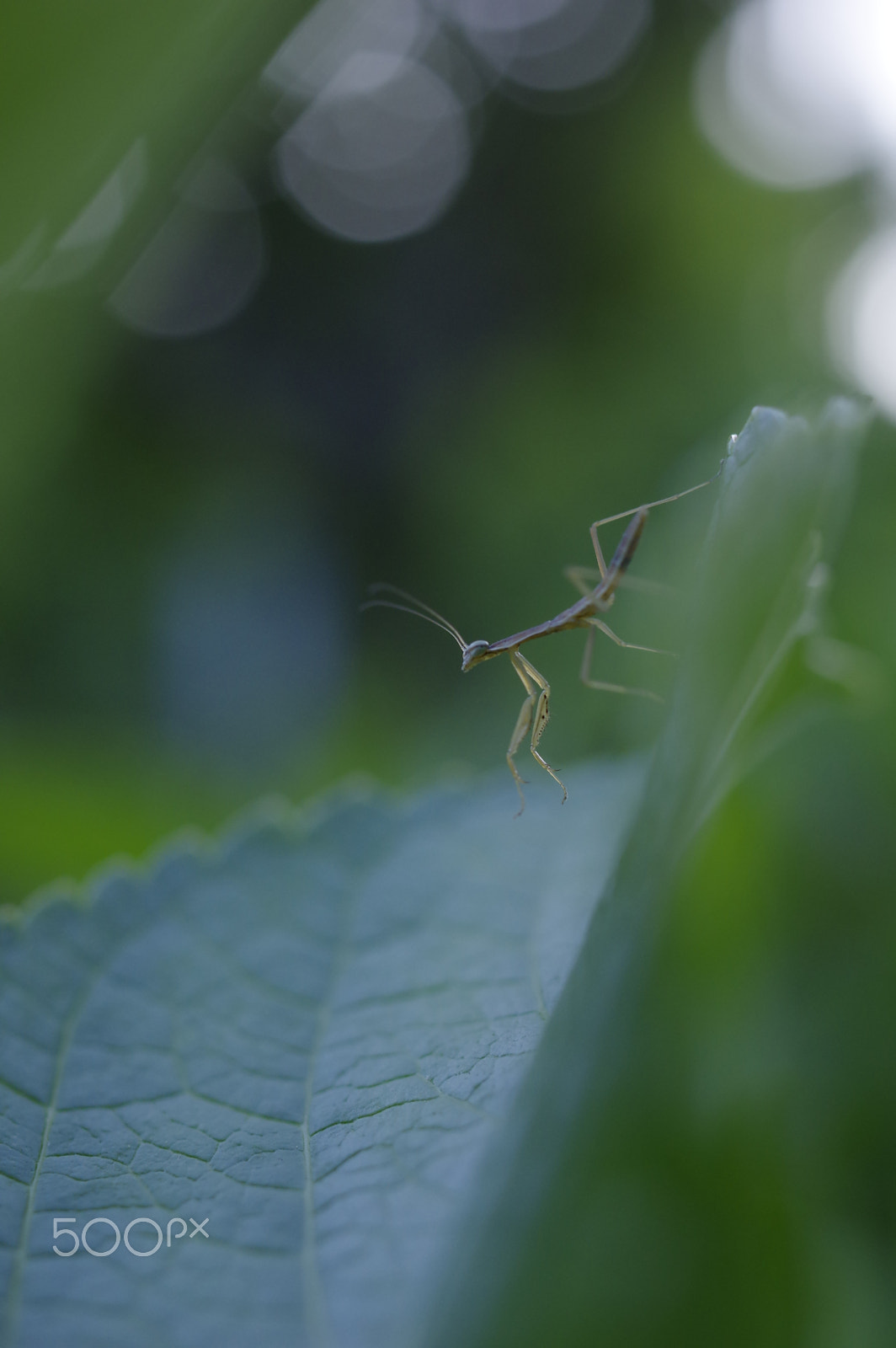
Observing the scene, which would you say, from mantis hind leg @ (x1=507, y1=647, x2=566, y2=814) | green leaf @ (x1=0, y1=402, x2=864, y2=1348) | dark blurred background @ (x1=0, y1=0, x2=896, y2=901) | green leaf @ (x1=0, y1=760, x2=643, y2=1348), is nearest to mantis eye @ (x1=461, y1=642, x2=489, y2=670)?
mantis hind leg @ (x1=507, y1=647, x2=566, y2=814)

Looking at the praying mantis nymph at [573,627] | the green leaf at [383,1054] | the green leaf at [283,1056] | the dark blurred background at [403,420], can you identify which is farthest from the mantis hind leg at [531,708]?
the green leaf at [383,1054]

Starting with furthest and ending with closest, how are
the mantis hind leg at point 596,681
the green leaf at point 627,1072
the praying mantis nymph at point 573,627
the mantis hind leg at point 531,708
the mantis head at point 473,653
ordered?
1. the mantis head at point 473,653
2. the mantis hind leg at point 531,708
3. the praying mantis nymph at point 573,627
4. the mantis hind leg at point 596,681
5. the green leaf at point 627,1072

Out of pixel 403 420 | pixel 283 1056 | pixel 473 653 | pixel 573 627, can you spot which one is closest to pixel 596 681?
pixel 573 627

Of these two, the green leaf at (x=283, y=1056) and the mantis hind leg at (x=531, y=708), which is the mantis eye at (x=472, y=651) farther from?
the green leaf at (x=283, y=1056)

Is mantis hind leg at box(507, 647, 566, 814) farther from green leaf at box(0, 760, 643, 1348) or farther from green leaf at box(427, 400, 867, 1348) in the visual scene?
green leaf at box(427, 400, 867, 1348)

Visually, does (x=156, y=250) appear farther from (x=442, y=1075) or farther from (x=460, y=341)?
(x=442, y=1075)

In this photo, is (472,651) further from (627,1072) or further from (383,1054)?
(627,1072)

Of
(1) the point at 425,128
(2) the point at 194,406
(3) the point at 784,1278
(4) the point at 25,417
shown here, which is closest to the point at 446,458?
(2) the point at 194,406
